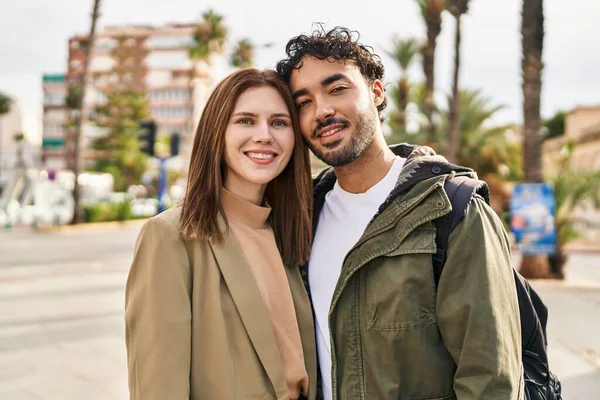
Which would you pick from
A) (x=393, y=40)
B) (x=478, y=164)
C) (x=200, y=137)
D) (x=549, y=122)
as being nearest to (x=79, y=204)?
(x=393, y=40)

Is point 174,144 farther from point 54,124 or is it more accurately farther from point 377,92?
point 54,124

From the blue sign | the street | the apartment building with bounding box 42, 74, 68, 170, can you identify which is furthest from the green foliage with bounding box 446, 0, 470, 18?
the apartment building with bounding box 42, 74, 68, 170

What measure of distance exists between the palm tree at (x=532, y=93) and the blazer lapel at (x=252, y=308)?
10.7 m

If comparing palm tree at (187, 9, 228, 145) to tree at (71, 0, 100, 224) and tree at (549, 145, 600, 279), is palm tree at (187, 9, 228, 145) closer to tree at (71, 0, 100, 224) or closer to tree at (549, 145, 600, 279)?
tree at (71, 0, 100, 224)

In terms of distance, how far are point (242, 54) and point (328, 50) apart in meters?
41.0

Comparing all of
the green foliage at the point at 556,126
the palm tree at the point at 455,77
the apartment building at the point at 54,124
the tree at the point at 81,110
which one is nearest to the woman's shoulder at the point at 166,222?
the palm tree at the point at 455,77

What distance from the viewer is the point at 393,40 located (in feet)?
74.6

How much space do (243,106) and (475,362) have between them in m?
1.18

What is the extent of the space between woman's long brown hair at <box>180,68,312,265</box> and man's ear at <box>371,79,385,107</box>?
37 cm

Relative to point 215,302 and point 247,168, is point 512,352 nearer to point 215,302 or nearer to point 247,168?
point 215,302

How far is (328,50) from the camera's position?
2314 millimetres

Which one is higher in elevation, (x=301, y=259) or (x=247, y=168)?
(x=247, y=168)

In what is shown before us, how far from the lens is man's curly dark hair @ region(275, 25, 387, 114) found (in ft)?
7.62

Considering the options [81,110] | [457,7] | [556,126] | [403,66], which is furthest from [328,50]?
[556,126]
